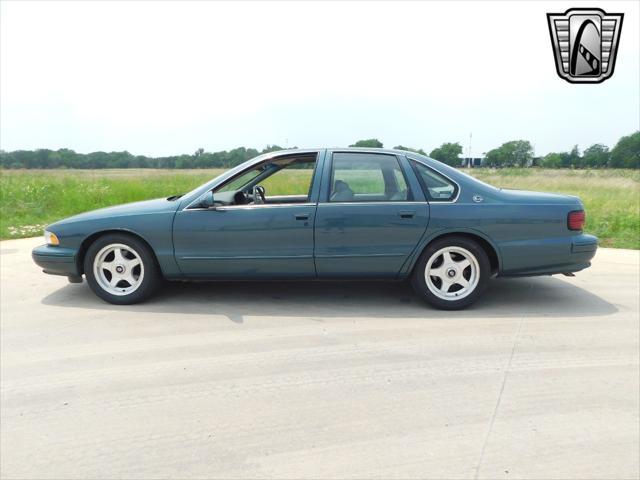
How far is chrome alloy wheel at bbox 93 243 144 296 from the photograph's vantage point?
14.9 feet

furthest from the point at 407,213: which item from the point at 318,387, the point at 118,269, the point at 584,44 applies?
the point at 584,44

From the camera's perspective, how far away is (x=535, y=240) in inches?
173

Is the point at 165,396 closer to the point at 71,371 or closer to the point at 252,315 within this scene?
the point at 71,371

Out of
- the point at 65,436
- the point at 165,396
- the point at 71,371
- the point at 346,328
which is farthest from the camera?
A: the point at 346,328

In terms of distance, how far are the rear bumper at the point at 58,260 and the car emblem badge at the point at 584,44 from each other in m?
7.04

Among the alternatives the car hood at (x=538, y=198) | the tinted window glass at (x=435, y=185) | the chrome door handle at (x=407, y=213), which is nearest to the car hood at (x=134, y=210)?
the chrome door handle at (x=407, y=213)

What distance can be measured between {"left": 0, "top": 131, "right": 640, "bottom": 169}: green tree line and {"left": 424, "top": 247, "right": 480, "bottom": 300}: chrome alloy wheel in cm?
112

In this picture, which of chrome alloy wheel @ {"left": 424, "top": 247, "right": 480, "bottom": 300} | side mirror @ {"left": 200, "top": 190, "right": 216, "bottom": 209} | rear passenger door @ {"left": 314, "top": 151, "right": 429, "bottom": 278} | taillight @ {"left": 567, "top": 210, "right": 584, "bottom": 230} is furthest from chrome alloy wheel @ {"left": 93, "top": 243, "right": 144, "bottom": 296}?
taillight @ {"left": 567, "top": 210, "right": 584, "bottom": 230}

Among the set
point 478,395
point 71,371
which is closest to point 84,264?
point 71,371

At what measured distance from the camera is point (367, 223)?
4.38m

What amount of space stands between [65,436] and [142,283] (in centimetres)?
218

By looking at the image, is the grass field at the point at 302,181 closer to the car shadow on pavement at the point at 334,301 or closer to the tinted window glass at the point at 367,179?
the tinted window glass at the point at 367,179

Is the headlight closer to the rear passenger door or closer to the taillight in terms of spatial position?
the rear passenger door

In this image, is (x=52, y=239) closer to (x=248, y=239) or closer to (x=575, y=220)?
(x=248, y=239)
